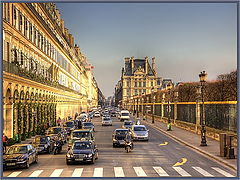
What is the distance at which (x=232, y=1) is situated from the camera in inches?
697

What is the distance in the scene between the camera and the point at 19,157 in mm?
24219

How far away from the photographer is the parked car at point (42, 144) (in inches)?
1276

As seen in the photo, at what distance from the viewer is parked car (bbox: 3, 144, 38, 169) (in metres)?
23.9

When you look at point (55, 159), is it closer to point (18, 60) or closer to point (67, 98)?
point (18, 60)

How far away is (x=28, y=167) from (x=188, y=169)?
29.1 feet

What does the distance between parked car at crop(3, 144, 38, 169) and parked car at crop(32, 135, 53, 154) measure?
19.4 feet

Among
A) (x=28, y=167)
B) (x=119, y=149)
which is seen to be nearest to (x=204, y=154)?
(x=119, y=149)

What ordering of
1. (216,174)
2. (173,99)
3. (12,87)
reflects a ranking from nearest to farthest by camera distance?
(216,174), (12,87), (173,99)

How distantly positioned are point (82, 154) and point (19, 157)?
3.69m

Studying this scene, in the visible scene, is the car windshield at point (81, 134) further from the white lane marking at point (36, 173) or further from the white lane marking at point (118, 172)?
the white lane marking at point (36, 173)

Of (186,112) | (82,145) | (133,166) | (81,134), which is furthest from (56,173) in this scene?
(186,112)

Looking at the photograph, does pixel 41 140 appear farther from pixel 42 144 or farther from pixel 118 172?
pixel 118 172

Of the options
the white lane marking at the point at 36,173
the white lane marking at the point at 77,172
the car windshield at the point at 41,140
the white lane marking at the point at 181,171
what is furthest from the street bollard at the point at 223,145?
the car windshield at the point at 41,140

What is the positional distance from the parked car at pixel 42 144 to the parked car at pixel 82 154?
616 centimetres
